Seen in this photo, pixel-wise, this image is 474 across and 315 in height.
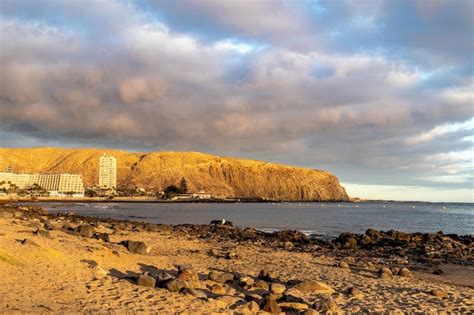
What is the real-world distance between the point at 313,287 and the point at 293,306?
234cm

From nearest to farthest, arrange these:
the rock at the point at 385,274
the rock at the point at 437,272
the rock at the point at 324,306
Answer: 1. the rock at the point at 324,306
2. the rock at the point at 385,274
3. the rock at the point at 437,272

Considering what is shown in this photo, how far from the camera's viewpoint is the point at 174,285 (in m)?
12.3

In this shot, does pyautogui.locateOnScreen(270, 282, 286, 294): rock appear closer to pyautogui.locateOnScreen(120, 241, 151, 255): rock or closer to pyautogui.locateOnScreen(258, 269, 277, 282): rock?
pyautogui.locateOnScreen(258, 269, 277, 282): rock

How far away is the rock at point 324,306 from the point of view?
1160 cm

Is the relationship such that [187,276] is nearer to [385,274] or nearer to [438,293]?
[438,293]

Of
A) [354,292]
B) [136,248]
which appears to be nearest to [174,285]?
[354,292]

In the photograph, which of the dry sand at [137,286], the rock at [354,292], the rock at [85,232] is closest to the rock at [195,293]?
the dry sand at [137,286]

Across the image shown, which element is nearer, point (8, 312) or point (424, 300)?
point (8, 312)

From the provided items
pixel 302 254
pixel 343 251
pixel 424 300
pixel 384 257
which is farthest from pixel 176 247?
pixel 424 300

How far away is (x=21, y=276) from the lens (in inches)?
493

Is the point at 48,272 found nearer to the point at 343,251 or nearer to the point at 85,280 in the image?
the point at 85,280

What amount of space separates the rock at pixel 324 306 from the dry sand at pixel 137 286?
0.89 feet

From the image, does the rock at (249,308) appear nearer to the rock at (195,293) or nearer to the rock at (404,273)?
the rock at (195,293)

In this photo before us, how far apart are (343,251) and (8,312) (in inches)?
817
